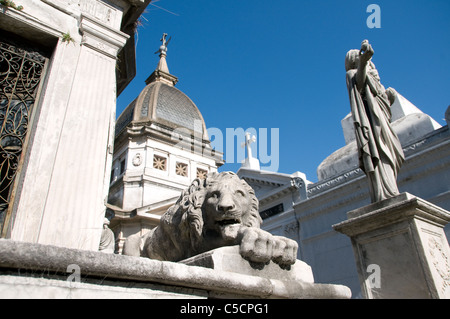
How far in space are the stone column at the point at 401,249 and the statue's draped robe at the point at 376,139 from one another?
1.48 ft

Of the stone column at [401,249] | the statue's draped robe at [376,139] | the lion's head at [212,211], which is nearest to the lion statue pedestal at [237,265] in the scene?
the lion's head at [212,211]

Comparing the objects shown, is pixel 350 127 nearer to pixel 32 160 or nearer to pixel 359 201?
pixel 359 201

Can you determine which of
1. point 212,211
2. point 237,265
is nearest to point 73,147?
point 212,211

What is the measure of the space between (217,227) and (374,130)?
345 cm

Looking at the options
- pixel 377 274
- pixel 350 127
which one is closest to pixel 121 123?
pixel 350 127

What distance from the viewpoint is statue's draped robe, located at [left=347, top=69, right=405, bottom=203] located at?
→ 4605mm

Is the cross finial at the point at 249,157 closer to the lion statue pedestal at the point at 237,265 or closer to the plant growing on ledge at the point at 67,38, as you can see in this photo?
the plant growing on ledge at the point at 67,38

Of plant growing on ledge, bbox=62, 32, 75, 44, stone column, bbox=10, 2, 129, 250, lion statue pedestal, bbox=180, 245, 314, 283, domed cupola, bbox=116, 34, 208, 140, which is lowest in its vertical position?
lion statue pedestal, bbox=180, 245, 314, 283

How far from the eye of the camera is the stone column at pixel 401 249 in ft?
11.9

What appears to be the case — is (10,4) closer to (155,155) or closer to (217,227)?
(217,227)

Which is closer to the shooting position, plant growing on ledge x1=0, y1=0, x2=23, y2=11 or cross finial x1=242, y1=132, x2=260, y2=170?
plant growing on ledge x1=0, y1=0, x2=23, y2=11

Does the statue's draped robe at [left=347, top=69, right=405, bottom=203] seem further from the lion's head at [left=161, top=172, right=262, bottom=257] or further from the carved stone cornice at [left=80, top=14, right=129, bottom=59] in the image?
the carved stone cornice at [left=80, top=14, right=129, bottom=59]

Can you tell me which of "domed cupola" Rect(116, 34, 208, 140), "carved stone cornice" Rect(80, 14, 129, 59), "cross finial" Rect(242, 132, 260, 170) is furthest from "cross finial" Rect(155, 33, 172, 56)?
"carved stone cornice" Rect(80, 14, 129, 59)

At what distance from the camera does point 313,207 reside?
45.7 feet
